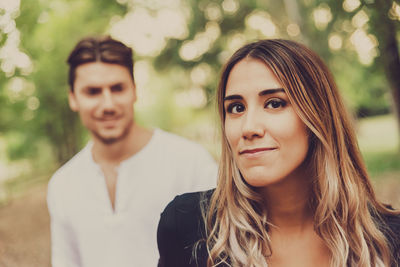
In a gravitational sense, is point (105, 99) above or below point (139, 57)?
below

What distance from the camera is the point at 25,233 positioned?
11664mm

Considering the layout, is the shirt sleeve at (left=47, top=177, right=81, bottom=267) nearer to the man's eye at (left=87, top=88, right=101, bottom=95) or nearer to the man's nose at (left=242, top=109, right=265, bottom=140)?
the man's eye at (left=87, top=88, right=101, bottom=95)

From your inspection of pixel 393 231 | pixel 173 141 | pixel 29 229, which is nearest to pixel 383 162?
pixel 29 229

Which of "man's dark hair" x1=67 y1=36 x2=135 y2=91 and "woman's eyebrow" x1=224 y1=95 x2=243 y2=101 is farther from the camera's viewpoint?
"man's dark hair" x1=67 y1=36 x2=135 y2=91

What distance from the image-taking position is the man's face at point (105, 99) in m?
3.09

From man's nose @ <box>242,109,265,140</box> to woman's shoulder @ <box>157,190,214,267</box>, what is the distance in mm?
627

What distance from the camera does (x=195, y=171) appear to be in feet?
10.0

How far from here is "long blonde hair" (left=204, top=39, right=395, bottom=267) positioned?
2.08 m

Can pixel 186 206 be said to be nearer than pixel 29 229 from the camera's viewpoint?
Yes

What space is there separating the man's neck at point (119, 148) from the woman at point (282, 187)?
847 millimetres

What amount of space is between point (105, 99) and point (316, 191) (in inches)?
66.4

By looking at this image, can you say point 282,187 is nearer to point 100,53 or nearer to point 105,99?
point 105,99

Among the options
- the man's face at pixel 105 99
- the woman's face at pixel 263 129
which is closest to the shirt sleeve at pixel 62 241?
the man's face at pixel 105 99

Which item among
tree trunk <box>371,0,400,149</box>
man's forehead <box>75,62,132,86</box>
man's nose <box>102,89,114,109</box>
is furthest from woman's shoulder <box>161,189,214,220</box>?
tree trunk <box>371,0,400,149</box>
